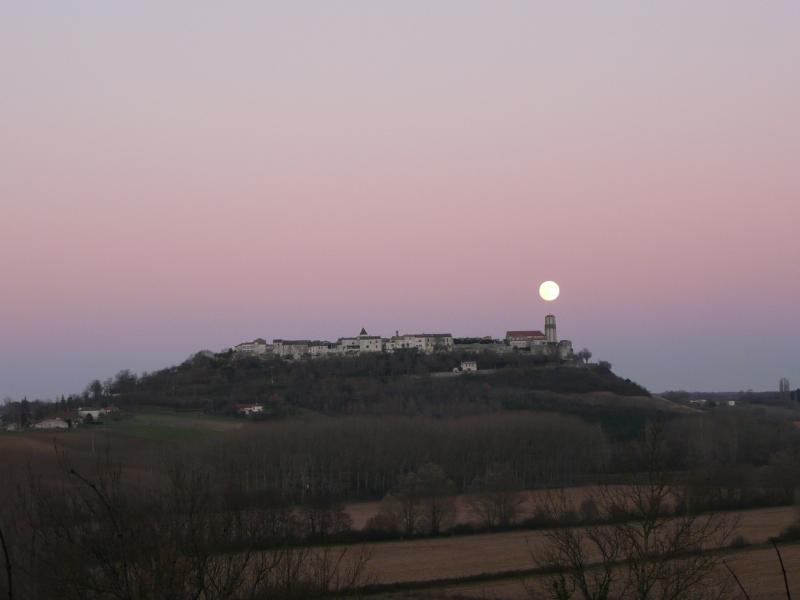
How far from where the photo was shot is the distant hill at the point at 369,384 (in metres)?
116

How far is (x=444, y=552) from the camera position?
44250 millimetres

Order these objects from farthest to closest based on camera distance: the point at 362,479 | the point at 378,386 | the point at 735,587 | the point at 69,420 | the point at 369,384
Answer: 1. the point at 369,384
2. the point at 378,386
3. the point at 69,420
4. the point at 362,479
5. the point at 735,587

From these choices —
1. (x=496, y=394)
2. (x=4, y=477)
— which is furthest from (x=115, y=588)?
(x=496, y=394)

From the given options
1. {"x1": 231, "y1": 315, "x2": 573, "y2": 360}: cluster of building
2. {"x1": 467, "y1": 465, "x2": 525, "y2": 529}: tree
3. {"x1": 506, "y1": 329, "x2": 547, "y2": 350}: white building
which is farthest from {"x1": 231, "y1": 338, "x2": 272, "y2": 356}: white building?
{"x1": 467, "y1": 465, "x2": 525, "y2": 529}: tree

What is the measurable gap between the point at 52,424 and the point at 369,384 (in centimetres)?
4405

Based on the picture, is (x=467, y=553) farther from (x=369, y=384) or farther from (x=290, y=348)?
(x=290, y=348)

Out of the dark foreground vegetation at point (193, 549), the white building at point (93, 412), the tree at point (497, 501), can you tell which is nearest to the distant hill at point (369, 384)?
the white building at point (93, 412)

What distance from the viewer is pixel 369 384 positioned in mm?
130875

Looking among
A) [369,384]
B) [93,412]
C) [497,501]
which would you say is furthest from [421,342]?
[497,501]

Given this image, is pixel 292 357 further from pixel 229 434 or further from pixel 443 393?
pixel 229 434

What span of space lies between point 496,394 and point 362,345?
4865 cm

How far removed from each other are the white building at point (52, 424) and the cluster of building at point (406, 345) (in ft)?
193

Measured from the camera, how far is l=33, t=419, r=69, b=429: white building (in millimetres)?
96125

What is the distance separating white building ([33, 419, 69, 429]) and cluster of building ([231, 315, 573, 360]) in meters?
58.8
